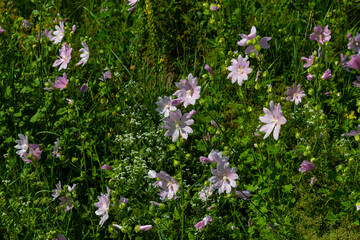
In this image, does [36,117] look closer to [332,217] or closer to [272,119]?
[272,119]

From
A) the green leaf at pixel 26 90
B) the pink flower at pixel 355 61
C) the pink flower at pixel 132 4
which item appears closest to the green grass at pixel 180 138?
the green leaf at pixel 26 90

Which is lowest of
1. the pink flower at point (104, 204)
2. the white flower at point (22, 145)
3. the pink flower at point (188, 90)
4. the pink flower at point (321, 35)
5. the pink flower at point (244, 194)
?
the pink flower at point (244, 194)

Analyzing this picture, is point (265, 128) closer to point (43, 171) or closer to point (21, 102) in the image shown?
point (43, 171)

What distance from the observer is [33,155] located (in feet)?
9.10

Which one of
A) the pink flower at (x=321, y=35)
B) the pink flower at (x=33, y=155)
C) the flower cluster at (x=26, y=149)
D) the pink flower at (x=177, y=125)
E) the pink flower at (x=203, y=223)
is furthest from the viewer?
the pink flower at (x=321, y=35)

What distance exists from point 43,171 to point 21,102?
2.54ft

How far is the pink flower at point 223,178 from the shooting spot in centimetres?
228

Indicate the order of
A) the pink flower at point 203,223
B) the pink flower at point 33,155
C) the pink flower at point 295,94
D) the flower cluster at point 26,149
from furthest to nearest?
the pink flower at point 295,94 → the flower cluster at point 26,149 → the pink flower at point 33,155 → the pink flower at point 203,223

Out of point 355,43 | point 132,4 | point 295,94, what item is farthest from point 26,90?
point 355,43

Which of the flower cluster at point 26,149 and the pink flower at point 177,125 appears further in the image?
the flower cluster at point 26,149

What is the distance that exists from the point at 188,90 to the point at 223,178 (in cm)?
59

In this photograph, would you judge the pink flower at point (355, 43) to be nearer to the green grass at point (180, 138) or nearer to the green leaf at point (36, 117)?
the green grass at point (180, 138)

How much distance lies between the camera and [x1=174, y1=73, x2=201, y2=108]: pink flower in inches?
100

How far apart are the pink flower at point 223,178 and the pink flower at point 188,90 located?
0.45m
